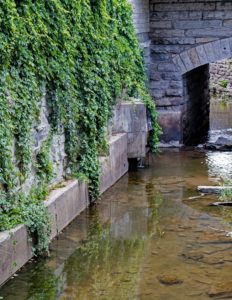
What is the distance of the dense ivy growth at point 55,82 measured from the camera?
5704 mm

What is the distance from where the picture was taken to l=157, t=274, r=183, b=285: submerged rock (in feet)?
17.9

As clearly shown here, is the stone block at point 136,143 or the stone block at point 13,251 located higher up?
the stone block at point 136,143

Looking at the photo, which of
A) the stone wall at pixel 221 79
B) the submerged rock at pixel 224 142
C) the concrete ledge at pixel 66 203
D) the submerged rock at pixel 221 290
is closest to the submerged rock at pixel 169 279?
the submerged rock at pixel 221 290

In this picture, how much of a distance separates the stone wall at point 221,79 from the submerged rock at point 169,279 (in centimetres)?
1446

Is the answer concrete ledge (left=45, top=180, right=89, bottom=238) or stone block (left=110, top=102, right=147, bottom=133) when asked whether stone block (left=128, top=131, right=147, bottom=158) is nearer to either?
stone block (left=110, top=102, right=147, bottom=133)

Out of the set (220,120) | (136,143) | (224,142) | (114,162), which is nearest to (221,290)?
(114,162)

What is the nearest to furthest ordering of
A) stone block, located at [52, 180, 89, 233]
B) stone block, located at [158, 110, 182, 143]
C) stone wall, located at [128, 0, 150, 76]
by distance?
stone block, located at [52, 180, 89, 233] < stone wall, located at [128, 0, 150, 76] < stone block, located at [158, 110, 182, 143]

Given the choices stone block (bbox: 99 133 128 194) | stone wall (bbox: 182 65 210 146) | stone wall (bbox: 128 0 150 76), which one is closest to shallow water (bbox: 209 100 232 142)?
stone wall (bbox: 182 65 210 146)

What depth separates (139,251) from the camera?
630cm

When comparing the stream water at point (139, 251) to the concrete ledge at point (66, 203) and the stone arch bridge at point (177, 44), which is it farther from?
the stone arch bridge at point (177, 44)

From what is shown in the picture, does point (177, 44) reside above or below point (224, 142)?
above

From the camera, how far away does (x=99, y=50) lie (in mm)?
8398

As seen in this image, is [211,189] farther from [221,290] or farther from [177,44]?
[177,44]

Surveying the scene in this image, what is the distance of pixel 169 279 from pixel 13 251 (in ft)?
4.22
